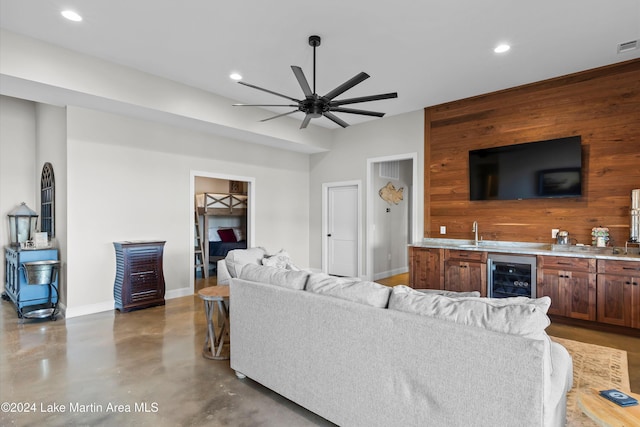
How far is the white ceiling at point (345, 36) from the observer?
2.94m

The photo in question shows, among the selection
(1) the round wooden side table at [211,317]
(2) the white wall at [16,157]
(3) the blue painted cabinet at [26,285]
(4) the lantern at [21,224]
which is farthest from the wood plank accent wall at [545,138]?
(2) the white wall at [16,157]

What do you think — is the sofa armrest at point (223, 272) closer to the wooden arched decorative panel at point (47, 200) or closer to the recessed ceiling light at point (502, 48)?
the wooden arched decorative panel at point (47, 200)

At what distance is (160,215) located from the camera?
17.0 ft

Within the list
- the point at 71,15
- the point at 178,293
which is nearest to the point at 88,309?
the point at 178,293

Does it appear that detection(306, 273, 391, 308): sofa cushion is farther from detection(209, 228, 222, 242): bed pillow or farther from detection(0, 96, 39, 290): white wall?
detection(209, 228, 222, 242): bed pillow

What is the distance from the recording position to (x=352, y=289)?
1.97m

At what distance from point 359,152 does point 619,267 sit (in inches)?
169

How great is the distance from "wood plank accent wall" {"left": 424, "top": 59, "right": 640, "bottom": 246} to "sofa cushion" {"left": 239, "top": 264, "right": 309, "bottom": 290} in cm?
379

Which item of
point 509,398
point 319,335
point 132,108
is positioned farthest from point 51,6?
point 509,398

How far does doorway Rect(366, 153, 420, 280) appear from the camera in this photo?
21.3ft

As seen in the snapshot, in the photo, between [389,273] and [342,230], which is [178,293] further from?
[389,273]

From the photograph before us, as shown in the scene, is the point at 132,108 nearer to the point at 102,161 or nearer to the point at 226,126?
the point at 102,161

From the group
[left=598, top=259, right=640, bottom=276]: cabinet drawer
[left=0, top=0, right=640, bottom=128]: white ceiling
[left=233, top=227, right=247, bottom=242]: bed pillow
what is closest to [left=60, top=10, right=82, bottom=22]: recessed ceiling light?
[left=0, top=0, right=640, bottom=128]: white ceiling

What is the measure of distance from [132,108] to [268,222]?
318 cm
